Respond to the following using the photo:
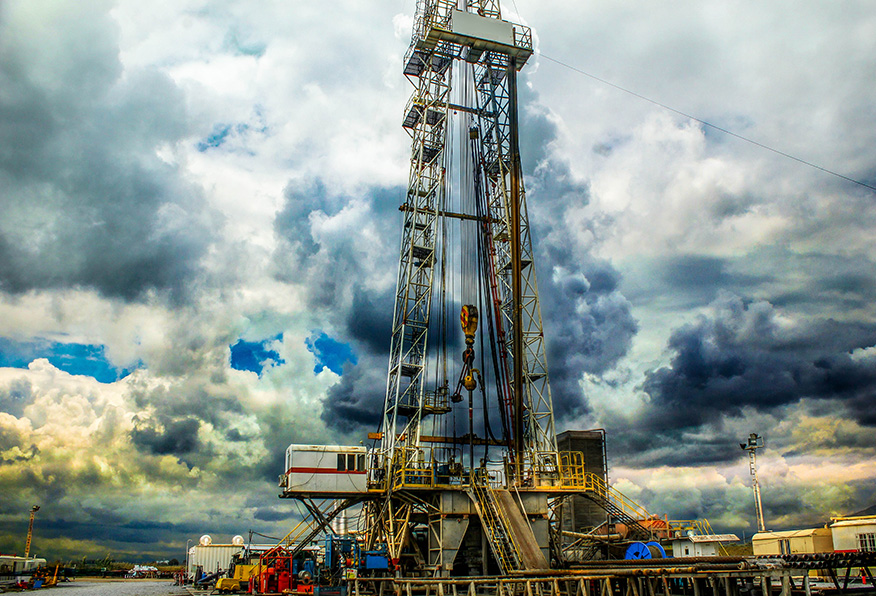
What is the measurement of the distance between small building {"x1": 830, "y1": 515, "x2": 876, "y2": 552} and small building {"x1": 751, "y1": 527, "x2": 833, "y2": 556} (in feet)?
5.14

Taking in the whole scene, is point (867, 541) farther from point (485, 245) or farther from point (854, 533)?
point (485, 245)

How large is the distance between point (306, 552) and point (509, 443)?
13149 mm

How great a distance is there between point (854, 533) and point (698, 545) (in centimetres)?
1609

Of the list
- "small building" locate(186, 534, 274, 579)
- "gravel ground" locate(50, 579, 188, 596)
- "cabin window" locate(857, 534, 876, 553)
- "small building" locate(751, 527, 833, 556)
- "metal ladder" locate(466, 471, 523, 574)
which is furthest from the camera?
"small building" locate(186, 534, 274, 579)

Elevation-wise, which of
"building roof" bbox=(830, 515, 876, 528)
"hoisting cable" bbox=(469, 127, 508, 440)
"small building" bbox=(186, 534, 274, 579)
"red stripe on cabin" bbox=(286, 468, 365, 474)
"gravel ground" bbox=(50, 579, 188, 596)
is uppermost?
"hoisting cable" bbox=(469, 127, 508, 440)

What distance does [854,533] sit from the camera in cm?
4450

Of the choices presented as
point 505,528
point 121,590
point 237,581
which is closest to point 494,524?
point 505,528

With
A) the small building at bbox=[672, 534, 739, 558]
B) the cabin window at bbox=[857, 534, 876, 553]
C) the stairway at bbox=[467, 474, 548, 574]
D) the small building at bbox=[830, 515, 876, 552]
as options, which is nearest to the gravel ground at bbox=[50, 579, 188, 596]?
the stairway at bbox=[467, 474, 548, 574]

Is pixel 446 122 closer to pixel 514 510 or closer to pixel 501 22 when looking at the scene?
pixel 501 22

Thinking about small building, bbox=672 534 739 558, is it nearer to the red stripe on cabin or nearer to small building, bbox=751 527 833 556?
small building, bbox=751 527 833 556

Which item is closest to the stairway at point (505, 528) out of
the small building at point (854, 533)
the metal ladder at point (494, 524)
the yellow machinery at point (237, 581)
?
the metal ladder at point (494, 524)

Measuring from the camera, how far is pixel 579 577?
19297mm

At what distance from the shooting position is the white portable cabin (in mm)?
33750

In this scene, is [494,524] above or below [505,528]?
above
